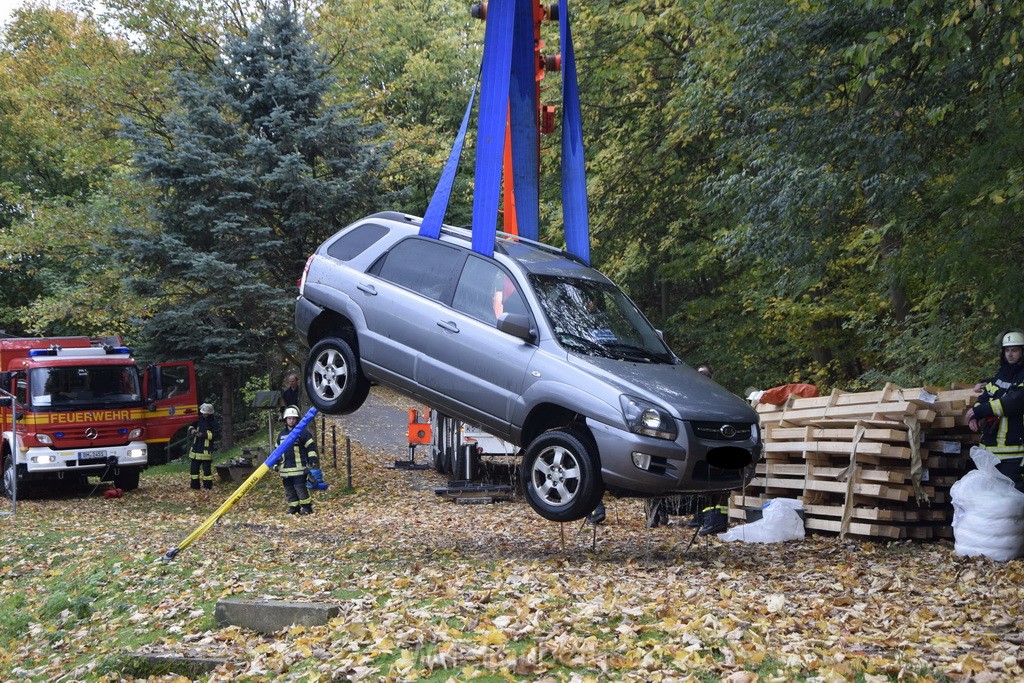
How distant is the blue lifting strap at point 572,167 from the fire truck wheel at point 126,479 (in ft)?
44.3

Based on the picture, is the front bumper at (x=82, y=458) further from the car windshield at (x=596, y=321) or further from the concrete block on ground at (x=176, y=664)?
the car windshield at (x=596, y=321)

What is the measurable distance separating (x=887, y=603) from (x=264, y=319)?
577 inches

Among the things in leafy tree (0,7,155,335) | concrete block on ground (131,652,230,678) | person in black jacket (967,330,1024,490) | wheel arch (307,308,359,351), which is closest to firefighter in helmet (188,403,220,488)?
leafy tree (0,7,155,335)

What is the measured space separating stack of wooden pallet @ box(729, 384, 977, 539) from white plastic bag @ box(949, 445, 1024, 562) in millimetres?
698

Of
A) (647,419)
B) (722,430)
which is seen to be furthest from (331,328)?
(722,430)

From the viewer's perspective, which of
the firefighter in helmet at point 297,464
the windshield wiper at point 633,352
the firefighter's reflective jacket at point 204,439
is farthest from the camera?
the firefighter's reflective jacket at point 204,439

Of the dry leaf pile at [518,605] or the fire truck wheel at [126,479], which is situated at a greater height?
the dry leaf pile at [518,605]

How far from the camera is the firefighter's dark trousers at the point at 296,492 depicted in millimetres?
15891

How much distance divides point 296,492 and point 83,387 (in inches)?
234

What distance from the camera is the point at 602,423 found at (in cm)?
808

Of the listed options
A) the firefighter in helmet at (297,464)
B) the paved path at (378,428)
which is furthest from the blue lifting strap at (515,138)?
the paved path at (378,428)

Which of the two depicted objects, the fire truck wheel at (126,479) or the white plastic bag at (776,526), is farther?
the fire truck wheel at (126,479)

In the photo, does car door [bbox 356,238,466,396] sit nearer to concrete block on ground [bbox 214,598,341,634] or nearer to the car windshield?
the car windshield

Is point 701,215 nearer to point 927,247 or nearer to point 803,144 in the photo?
point 803,144
